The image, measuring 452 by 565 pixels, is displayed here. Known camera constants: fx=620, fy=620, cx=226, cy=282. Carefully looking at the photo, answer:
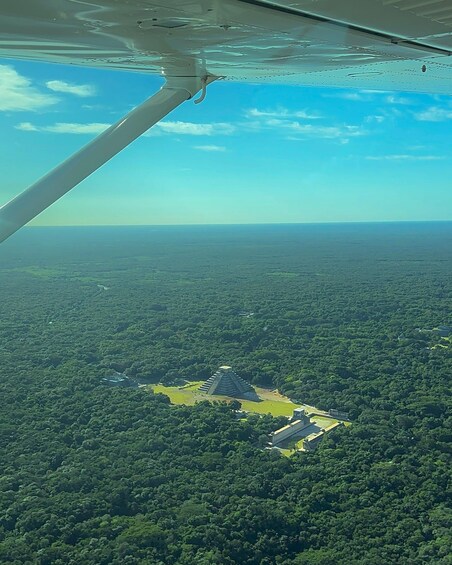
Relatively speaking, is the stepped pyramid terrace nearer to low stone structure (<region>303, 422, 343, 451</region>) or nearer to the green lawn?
the green lawn

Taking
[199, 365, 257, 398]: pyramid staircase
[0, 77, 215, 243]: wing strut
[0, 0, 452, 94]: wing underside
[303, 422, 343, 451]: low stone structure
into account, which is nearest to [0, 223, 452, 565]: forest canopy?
[303, 422, 343, 451]: low stone structure

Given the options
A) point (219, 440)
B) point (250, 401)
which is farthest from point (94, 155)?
point (250, 401)

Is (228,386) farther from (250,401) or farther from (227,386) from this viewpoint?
(250,401)

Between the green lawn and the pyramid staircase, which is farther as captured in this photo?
the pyramid staircase

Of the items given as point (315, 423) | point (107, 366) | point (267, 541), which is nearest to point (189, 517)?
point (267, 541)

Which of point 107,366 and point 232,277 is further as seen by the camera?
point 232,277

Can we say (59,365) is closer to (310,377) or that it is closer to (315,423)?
(310,377)
